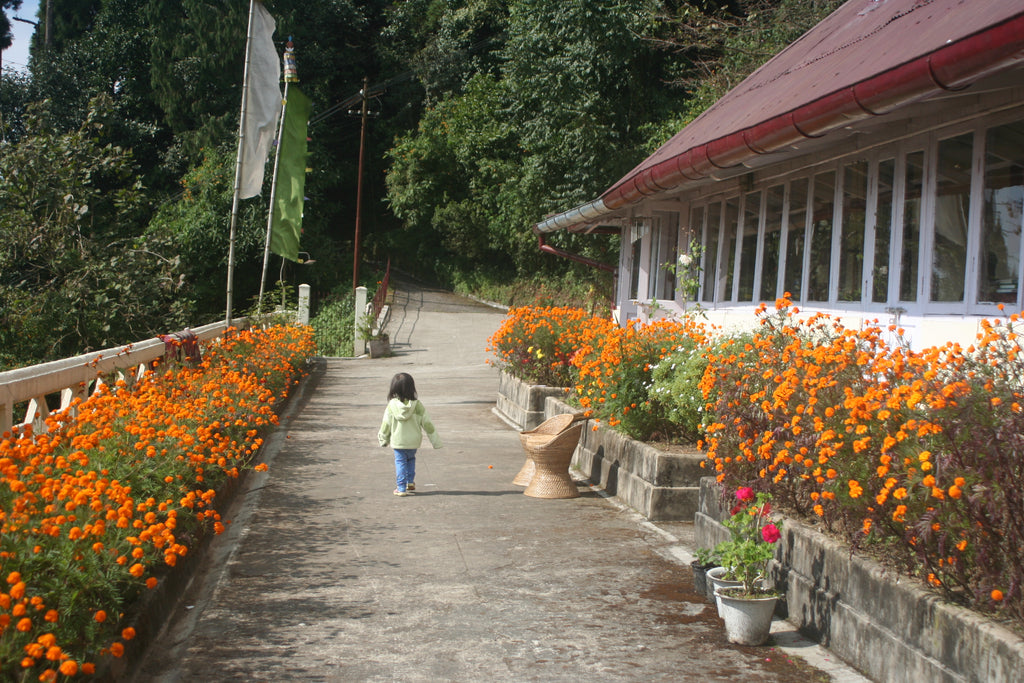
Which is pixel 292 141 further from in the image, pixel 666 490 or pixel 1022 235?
pixel 1022 235

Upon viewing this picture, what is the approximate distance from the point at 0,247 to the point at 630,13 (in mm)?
19691

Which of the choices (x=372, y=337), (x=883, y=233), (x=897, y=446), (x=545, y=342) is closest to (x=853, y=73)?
(x=883, y=233)

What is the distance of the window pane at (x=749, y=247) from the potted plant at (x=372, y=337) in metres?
15.5

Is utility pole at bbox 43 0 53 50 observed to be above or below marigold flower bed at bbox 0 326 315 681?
above

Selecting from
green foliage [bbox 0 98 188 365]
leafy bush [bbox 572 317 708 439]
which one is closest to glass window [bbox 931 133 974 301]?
leafy bush [bbox 572 317 708 439]

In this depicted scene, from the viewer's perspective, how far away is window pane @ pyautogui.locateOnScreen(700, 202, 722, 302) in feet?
35.3

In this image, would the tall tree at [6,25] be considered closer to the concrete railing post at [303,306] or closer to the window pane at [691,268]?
the concrete railing post at [303,306]

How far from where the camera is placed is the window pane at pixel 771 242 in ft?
30.0

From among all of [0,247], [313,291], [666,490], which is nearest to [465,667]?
[666,490]

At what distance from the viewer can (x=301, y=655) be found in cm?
438

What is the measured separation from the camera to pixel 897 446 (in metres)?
4.07

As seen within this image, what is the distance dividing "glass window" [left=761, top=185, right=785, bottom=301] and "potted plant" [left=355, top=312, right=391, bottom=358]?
630 inches

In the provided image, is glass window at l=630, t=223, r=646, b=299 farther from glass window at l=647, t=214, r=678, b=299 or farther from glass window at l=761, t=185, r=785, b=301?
glass window at l=761, t=185, r=785, b=301

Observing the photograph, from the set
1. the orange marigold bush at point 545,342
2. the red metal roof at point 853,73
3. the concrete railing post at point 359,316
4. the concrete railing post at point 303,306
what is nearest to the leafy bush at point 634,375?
the red metal roof at point 853,73
